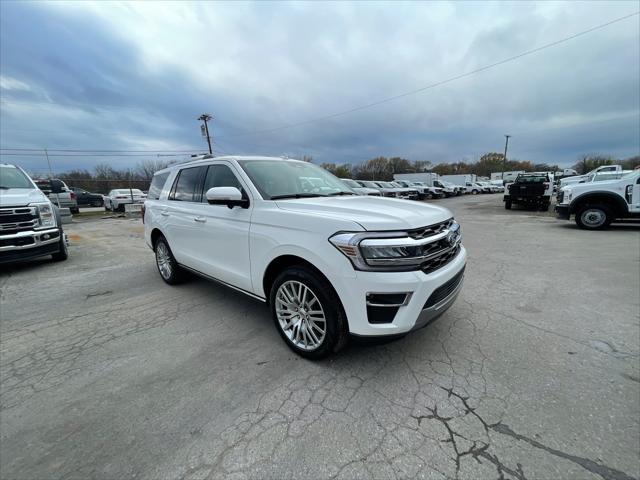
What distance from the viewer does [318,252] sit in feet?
7.54

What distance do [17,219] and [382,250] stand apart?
668cm

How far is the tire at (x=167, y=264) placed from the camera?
4.48 m

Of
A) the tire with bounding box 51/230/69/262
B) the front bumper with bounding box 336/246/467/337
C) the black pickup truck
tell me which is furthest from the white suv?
the black pickup truck

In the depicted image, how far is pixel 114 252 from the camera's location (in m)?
7.38

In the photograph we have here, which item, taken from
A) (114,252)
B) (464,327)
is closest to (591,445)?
(464,327)

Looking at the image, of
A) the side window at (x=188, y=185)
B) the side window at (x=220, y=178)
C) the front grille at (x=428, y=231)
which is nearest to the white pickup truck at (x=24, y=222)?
the side window at (x=188, y=185)

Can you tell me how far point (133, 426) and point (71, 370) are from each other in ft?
3.72

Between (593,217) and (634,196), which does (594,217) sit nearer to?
(593,217)

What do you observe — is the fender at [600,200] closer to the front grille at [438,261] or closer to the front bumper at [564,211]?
the front bumper at [564,211]

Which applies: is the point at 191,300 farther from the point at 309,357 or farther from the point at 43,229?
the point at 43,229

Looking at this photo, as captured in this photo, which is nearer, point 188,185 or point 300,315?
point 300,315

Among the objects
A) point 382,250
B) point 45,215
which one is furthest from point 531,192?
point 45,215

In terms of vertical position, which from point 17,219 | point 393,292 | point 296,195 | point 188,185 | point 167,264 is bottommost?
point 167,264

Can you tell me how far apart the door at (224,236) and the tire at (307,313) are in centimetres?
50
